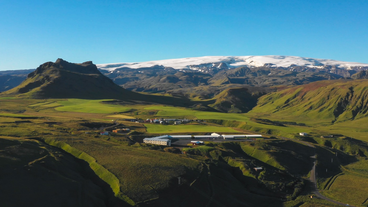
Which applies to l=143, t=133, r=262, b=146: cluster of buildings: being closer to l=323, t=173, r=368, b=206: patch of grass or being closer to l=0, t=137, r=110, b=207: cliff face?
l=0, t=137, r=110, b=207: cliff face

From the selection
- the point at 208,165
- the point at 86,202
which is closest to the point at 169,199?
the point at 86,202

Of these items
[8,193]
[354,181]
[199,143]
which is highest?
[8,193]

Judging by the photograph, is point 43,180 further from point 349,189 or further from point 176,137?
point 349,189


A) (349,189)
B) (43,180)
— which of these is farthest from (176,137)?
(43,180)

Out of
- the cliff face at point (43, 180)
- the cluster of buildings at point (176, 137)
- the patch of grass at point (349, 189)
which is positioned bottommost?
the patch of grass at point (349, 189)

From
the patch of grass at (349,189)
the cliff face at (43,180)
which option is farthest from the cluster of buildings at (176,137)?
the patch of grass at (349,189)

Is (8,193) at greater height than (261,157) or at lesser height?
greater

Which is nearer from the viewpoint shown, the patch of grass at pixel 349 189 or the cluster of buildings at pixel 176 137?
the patch of grass at pixel 349 189

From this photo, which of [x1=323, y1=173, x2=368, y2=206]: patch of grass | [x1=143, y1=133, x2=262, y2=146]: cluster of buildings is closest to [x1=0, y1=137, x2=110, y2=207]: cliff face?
[x1=143, y1=133, x2=262, y2=146]: cluster of buildings

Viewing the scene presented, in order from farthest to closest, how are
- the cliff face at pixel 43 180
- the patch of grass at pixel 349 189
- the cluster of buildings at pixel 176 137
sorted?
the cluster of buildings at pixel 176 137 → the patch of grass at pixel 349 189 → the cliff face at pixel 43 180

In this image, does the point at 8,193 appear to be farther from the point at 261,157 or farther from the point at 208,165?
the point at 261,157

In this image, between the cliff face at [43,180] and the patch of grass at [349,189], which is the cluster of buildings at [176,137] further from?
the patch of grass at [349,189]
